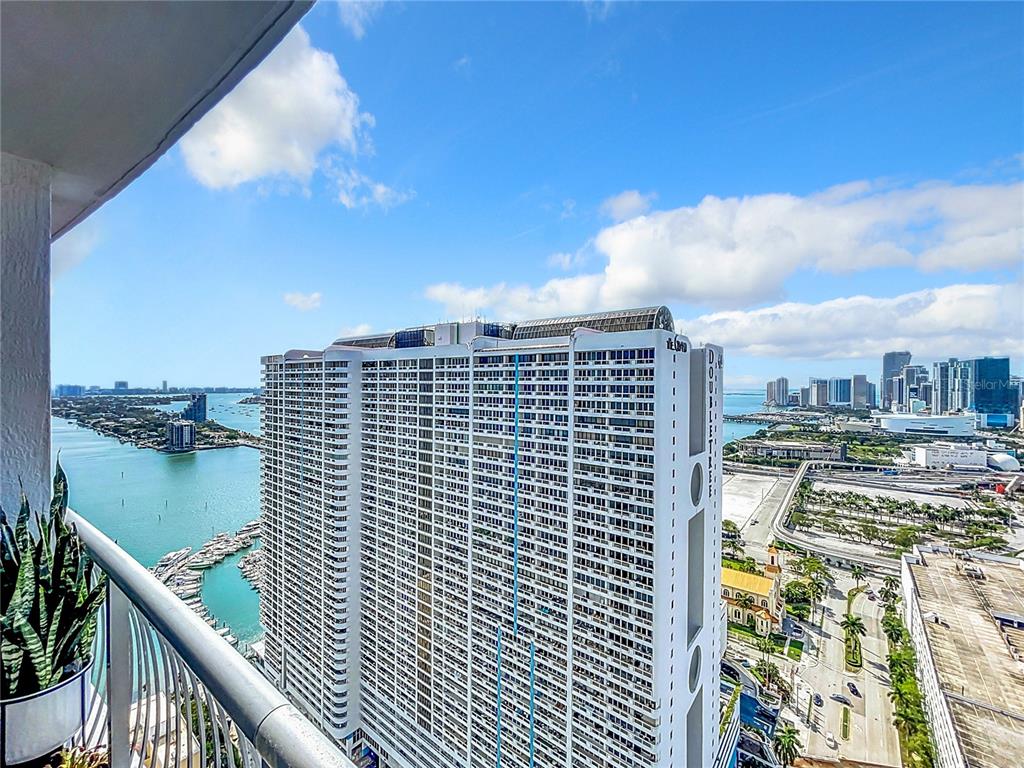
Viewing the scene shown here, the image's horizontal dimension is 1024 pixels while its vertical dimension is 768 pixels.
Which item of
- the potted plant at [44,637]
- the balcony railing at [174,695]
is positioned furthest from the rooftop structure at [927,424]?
the potted plant at [44,637]

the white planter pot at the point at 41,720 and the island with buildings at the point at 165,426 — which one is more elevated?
the white planter pot at the point at 41,720

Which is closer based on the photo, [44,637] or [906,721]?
[44,637]

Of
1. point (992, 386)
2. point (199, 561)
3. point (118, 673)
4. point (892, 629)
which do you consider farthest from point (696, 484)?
point (992, 386)

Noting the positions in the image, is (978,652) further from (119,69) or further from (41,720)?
(119,69)

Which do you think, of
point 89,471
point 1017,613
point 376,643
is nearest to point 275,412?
point 376,643

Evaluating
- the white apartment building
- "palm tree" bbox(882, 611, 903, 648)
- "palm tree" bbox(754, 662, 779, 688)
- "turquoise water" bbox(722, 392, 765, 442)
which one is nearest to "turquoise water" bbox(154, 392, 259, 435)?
the white apartment building

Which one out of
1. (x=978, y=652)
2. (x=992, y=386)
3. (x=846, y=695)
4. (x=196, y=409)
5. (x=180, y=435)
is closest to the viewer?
(x=978, y=652)

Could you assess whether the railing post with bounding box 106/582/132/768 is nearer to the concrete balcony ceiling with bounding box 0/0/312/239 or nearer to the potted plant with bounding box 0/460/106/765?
the potted plant with bounding box 0/460/106/765

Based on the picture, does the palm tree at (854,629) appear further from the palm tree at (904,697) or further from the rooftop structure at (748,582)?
the palm tree at (904,697)
